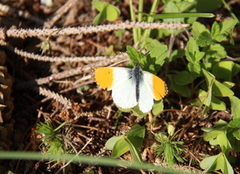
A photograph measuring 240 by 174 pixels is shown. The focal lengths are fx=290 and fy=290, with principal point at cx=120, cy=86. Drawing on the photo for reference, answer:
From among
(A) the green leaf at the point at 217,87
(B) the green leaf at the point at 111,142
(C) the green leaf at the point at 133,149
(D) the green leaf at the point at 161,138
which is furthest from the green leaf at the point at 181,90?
(B) the green leaf at the point at 111,142

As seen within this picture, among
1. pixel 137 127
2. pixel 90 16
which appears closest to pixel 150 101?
pixel 137 127

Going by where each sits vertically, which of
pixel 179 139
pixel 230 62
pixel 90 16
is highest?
pixel 90 16

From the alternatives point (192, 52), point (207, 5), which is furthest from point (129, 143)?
point (207, 5)

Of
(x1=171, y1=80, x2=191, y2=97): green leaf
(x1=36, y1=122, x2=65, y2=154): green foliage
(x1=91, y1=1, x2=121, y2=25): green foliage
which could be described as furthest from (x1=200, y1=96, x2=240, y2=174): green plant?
(x1=91, y1=1, x2=121, y2=25): green foliage

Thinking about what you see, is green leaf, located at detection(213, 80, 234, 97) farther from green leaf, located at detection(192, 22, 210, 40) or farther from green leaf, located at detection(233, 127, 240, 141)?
green leaf, located at detection(192, 22, 210, 40)

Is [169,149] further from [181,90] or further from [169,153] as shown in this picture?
[181,90]

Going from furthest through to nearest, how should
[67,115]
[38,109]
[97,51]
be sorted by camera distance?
[97,51], [38,109], [67,115]

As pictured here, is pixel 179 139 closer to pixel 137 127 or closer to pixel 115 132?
pixel 137 127
